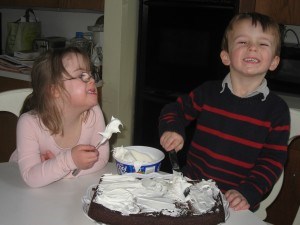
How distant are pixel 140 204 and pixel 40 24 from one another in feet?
8.62

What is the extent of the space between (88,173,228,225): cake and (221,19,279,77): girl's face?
0.51 m

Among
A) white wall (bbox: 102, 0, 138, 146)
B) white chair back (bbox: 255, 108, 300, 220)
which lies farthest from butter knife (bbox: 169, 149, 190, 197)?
white wall (bbox: 102, 0, 138, 146)

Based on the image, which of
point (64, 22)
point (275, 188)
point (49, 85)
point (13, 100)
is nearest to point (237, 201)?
point (275, 188)

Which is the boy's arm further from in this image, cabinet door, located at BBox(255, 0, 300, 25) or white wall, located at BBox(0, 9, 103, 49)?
white wall, located at BBox(0, 9, 103, 49)

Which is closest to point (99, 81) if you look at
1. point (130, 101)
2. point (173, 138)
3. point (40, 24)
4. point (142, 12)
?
point (130, 101)

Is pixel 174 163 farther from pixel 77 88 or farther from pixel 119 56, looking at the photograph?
pixel 119 56

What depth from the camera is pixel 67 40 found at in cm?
296

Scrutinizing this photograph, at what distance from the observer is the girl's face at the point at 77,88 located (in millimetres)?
1148

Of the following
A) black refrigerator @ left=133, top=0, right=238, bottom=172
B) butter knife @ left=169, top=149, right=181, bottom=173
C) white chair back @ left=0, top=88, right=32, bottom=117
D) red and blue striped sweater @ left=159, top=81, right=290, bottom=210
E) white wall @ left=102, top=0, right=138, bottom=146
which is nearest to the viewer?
butter knife @ left=169, top=149, right=181, bottom=173

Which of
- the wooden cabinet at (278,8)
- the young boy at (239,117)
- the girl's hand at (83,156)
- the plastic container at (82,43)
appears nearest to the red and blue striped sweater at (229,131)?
the young boy at (239,117)

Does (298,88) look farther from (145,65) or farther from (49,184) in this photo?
(49,184)

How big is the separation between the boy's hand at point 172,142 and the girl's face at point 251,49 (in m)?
0.32

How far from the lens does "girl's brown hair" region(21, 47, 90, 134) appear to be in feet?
3.80

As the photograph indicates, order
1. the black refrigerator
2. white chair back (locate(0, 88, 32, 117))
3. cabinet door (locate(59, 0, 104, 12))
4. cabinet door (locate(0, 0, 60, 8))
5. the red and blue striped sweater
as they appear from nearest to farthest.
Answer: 1. the red and blue striped sweater
2. white chair back (locate(0, 88, 32, 117))
3. the black refrigerator
4. cabinet door (locate(59, 0, 104, 12))
5. cabinet door (locate(0, 0, 60, 8))
